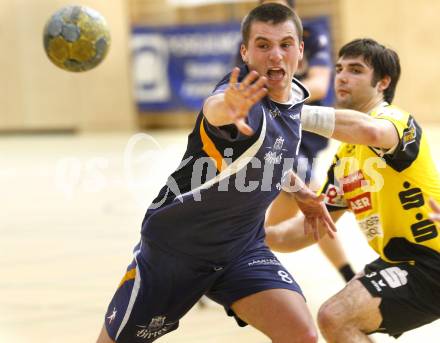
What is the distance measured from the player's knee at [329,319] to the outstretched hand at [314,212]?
0.35 m

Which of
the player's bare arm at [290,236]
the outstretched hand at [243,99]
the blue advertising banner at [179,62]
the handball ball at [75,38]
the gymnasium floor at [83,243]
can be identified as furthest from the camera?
the blue advertising banner at [179,62]

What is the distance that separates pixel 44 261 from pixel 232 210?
141 inches

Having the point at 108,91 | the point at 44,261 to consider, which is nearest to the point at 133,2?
the point at 108,91

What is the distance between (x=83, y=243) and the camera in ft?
23.4

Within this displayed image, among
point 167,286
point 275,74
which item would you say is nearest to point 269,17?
point 275,74

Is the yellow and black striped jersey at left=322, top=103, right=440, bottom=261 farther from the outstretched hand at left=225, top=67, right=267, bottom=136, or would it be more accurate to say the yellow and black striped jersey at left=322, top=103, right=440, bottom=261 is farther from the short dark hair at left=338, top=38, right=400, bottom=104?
the outstretched hand at left=225, top=67, right=267, bottom=136

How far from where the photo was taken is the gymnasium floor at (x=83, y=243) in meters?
4.84

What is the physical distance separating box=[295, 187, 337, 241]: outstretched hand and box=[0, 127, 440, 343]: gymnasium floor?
3.44 feet

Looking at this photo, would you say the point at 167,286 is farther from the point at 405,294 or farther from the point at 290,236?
the point at 405,294

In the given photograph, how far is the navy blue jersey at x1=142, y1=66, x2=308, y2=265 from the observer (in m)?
3.12

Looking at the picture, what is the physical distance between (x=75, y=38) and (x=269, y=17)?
173cm

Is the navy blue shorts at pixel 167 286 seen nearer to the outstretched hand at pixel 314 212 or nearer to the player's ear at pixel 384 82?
the outstretched hand at pixel 314 212

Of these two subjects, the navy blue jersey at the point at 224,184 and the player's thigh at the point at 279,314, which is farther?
the player's thigh at the point at 279,314

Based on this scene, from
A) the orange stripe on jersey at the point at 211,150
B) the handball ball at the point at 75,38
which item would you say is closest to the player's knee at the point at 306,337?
the orange stripe on jersey at the point at 211,150
